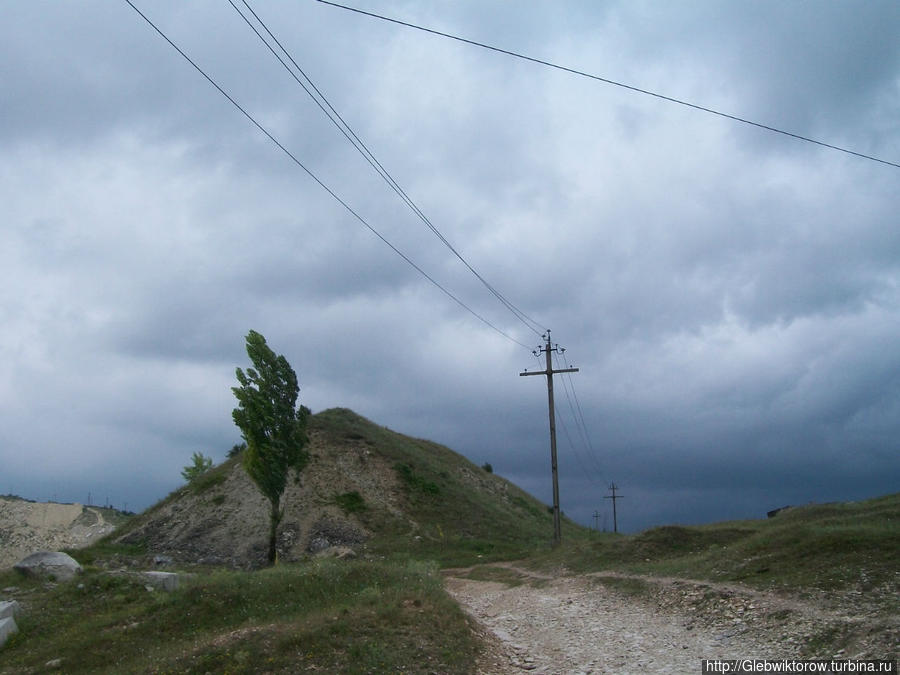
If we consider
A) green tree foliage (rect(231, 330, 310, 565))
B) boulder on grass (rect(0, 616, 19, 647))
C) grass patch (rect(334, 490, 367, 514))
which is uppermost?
green tree foliage (rect(231, 330, 310, 565))

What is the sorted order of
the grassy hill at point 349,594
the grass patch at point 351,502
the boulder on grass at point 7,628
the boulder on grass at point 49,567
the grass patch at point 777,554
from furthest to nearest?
the grass patch at point 351,502 → the boulder on grass at point 49,567 → the boulder on grass at point 7,628 → the grass patch at point 777,554 → the grassy hill at point 349,594

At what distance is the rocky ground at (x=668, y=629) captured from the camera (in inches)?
432

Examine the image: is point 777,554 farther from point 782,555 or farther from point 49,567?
point 49,567

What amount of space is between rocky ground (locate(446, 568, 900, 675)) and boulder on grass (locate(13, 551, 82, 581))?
489 inches

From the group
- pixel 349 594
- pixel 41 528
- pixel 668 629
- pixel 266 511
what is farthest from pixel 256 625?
pixel 41 528

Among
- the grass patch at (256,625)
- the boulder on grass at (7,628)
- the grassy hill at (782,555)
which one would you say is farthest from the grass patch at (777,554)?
the boulder on grass at (7,628)

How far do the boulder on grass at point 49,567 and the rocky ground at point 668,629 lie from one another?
489 inches

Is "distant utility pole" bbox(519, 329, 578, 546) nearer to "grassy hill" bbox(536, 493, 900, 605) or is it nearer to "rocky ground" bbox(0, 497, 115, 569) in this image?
"grassy hill" bbox(536, 493, 900, 605)

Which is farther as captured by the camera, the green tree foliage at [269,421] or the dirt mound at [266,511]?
the dirt mound at [266,511]

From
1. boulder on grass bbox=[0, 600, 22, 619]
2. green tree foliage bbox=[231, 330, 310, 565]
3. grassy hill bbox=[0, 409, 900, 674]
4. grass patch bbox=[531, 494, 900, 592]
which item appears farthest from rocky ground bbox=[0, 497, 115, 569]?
grass patch bbox=[531, 494, 900, 592]

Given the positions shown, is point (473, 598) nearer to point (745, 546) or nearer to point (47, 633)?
point (745, 546)

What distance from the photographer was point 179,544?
37562mm

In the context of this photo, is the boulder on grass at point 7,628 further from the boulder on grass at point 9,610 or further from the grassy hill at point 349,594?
the boulder on grass at point 9,610

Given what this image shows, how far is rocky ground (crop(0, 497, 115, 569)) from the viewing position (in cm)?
3756
